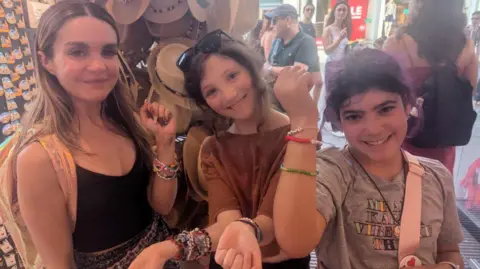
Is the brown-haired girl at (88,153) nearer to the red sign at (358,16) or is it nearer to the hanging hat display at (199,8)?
the hanging hat display at (199,8)

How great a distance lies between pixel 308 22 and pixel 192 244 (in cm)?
149

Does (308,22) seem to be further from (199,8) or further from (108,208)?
(108,208)

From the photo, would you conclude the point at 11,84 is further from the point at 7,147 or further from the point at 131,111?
the point at 131,111

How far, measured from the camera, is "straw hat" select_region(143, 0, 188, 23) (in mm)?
1152

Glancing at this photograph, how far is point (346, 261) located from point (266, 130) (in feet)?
1.23

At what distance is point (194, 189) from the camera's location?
3.76 feet

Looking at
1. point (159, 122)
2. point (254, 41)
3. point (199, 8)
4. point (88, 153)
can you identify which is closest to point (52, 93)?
point (88, 153)

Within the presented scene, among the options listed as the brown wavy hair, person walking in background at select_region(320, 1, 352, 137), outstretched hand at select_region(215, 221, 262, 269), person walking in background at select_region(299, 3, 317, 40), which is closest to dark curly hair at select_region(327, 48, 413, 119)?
outstretched hand at select_region(215, 221, 262, 269)

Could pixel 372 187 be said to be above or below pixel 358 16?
below

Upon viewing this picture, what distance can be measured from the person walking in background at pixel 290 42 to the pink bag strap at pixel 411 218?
0.91m

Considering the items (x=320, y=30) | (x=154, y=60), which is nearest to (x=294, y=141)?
(x=154, y=60)

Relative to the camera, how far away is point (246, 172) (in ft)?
3.01

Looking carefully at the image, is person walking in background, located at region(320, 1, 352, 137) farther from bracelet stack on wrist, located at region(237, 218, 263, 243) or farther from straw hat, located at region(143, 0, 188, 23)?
bracelet stack on wrist, located at region(237, 218, 263, 243)

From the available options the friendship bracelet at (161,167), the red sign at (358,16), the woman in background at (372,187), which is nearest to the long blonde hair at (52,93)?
the friendship bracelet at (161,167)
